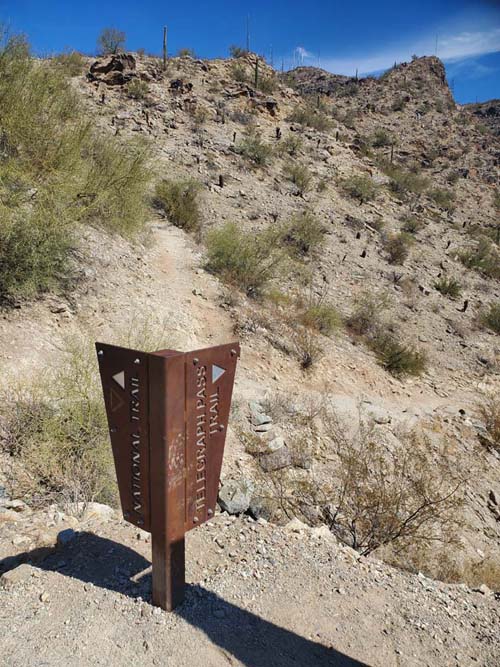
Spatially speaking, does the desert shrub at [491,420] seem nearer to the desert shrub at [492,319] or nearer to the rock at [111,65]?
the desert shrub at [492,319]

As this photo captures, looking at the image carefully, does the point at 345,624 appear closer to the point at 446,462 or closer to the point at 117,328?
the point at 446,462

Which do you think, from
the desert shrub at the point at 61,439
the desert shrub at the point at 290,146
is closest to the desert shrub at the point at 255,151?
the desert shrub at the point at 290,146

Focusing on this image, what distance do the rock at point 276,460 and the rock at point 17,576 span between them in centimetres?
402

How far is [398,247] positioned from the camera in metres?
18.7

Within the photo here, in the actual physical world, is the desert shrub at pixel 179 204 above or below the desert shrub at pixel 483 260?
above

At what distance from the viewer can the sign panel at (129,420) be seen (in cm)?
227

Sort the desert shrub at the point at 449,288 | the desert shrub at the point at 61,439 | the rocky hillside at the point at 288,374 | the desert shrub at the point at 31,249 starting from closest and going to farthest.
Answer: the rocky hillside at the point at 288,374 < the desert shrub at the point at 61,439 < the desert shrub at the point at 31,249 < the desert shrub at the point at 449,288

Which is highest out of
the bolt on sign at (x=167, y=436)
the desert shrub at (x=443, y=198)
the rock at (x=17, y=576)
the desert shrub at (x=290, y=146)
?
the desert shrub at (x=290, y=146)

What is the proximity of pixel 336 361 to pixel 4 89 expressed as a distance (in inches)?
358

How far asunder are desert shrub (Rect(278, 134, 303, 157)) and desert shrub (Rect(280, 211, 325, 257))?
889 centimetres

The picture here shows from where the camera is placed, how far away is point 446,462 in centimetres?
778

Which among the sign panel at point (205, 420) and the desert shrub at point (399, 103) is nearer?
the sign panel at point (205, 420)

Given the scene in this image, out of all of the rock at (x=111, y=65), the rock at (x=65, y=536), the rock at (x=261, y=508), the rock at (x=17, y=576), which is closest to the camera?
the rock at (x=17, y=576)

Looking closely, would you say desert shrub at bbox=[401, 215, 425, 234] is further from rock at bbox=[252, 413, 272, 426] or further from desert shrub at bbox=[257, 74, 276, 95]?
rock at bbox=[252, 413, 272, 426]
